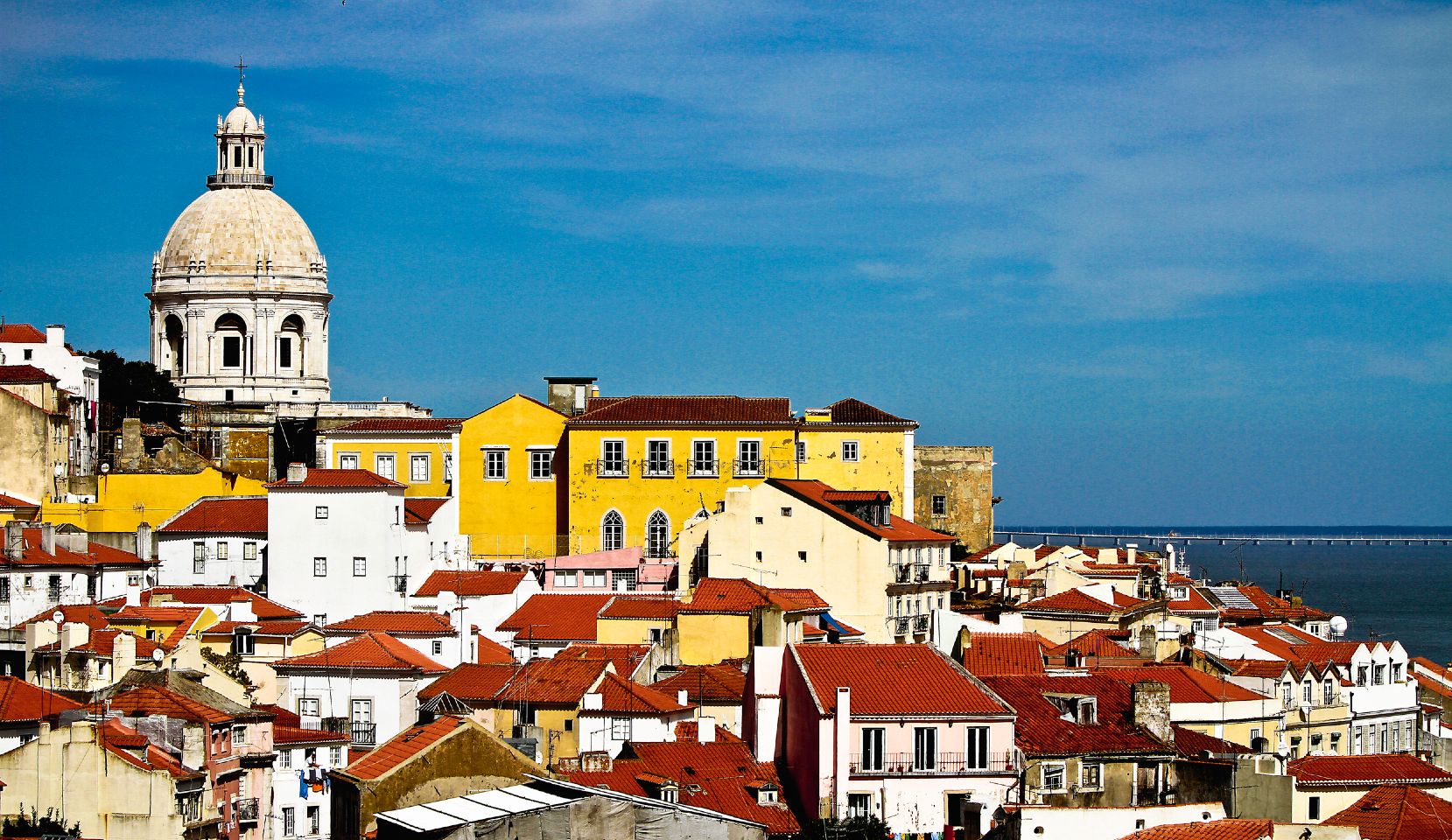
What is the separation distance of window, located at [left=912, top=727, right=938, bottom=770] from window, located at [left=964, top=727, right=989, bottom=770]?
426 millimetres

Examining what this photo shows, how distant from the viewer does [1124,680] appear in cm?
3747

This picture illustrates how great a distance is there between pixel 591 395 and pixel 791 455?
7325mm

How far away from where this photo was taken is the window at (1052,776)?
32000 millimetres

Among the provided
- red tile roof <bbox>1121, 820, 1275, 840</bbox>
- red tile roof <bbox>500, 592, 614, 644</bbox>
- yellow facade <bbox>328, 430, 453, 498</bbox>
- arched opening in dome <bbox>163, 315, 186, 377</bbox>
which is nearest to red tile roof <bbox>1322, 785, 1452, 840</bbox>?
red tile roof <bbox>1121, 820, 1275, 840</bbox>

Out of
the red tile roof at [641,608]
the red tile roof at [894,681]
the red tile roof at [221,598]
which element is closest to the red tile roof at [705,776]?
the red tile roof at [894,681]

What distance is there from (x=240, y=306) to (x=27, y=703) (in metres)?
52.0

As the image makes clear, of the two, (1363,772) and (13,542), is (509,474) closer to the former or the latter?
(13,542)

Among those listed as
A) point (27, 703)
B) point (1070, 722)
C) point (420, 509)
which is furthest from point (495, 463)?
point (1070, 722)

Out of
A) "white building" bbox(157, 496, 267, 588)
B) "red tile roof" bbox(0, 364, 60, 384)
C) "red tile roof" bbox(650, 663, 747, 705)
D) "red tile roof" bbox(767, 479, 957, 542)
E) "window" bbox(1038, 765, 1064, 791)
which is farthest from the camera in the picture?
"red tile roof" bbox(0, 364, 60, 384)

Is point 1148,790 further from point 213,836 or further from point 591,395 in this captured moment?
point 591,395

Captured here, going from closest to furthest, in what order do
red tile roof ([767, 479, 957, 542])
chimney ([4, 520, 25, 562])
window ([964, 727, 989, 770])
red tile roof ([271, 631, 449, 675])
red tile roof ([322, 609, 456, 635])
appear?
window ([964, 727, 989, 770]) < red tile roof ([271, 631, 449, 675]) < red tile roof ([322, 609, 456, 635]) < chimney ([4, 520, 25, 562]) < red tile roof ([767, 479, 957, 542])

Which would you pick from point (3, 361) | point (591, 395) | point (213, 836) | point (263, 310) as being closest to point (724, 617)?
point (213, 836)

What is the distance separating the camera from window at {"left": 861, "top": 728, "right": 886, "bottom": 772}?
3116cm

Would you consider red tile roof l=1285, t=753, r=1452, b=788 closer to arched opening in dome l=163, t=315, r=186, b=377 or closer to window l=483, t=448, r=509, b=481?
window l=483, t=448, r=509, b=481
